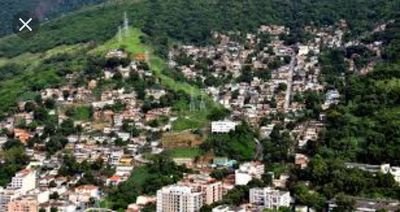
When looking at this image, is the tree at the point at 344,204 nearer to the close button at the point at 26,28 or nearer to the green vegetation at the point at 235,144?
the green vegetation at the point at 235,144

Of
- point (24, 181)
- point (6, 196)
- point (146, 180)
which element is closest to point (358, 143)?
point (146, 180)

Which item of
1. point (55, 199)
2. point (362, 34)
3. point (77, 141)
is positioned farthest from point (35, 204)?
point (362, 34)

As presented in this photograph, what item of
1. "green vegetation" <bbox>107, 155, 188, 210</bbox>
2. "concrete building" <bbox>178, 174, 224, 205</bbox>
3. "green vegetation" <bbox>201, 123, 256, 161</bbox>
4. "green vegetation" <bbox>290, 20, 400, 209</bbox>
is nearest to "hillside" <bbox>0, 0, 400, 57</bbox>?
"green vegetation" <bbox>290, 20, 400, 209</bbox>

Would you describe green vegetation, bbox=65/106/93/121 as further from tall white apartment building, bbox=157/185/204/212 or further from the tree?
the tree

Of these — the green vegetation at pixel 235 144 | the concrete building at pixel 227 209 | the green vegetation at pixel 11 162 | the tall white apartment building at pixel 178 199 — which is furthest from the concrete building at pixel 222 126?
the concrete building at pixel 227 209

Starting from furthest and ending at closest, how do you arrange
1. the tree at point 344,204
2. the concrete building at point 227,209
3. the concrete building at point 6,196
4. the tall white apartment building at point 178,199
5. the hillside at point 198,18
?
the hillside at point 198,18 → the concrete building at point 6,196 → the tall white apartment building at point 178,199 → the concrete building at point 227,209 → the tree at point 344,204

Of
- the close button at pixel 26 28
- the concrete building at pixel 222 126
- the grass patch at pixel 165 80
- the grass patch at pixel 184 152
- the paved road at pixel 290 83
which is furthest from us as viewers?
the close button at pixel 26 28

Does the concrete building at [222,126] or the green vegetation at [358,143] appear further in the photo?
A: the concrete building at [222,126]
